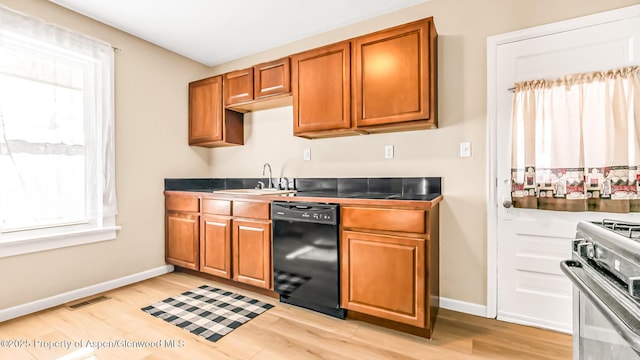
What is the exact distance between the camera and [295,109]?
2.73 meters

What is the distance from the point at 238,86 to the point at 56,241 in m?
2.13

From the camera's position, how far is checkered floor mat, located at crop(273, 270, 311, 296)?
2367 mm

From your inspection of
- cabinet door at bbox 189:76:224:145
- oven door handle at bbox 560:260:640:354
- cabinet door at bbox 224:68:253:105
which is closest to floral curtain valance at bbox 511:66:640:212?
oven door handle at bbox 560:260:640:354

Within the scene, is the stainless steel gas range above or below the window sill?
above

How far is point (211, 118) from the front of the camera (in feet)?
11.2

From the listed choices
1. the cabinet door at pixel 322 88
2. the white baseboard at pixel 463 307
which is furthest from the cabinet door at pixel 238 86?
the white baseboard at pixel 463 307

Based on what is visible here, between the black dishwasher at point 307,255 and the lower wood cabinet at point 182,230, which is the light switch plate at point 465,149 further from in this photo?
the lower wood cabinet at point 182,230

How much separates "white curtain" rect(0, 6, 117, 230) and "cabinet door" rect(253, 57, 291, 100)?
1.38 meters

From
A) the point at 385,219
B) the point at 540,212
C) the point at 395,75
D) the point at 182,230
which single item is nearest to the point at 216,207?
the point at 182,230

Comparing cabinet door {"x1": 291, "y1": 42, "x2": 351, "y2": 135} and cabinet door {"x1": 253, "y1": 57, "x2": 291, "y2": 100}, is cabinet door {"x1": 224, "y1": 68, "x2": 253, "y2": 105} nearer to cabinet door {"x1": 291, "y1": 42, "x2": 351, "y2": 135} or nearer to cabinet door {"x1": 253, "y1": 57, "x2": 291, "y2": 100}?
cabinet door {"x1": 253, "y1": 57, "x2": 291, "y2": 100}

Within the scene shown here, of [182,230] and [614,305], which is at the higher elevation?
[614,305]

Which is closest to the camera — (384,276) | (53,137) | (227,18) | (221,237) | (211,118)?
(384,276)

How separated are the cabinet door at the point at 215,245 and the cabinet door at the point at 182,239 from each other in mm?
115

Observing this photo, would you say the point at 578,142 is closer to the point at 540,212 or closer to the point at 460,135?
the point at 540,212
